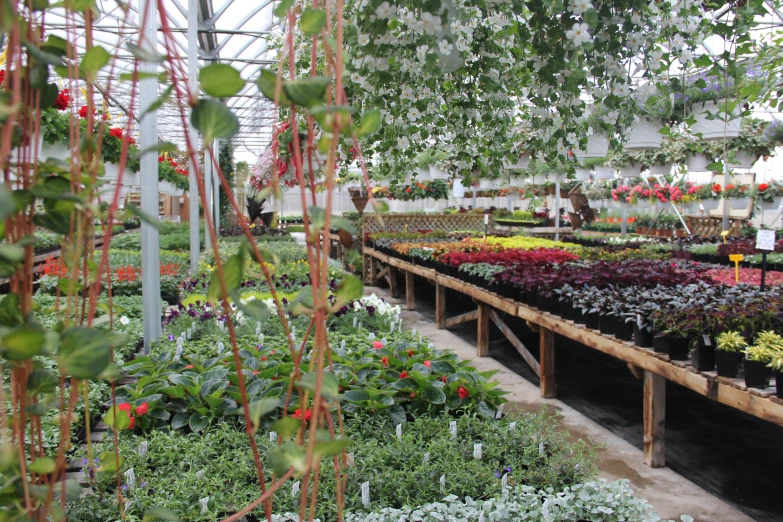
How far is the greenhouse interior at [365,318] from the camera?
0.65 metres

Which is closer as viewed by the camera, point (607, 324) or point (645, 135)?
point (607, 324)

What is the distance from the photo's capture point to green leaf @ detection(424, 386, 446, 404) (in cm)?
256

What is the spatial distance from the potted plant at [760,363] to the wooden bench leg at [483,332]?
3.22 metres

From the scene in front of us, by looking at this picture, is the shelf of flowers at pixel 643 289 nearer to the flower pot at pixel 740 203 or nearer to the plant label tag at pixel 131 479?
the flower pot at pixel 740 203

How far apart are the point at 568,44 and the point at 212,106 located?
1.28 meters

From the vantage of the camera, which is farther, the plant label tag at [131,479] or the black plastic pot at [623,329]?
the black plastic pot at [623,329]

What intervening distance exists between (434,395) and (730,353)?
122 cm

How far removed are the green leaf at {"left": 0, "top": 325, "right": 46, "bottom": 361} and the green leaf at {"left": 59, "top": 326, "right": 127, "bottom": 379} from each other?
34mm

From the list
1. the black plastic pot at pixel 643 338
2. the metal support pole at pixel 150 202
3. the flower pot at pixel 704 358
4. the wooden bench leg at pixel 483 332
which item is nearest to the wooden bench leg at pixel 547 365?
the black plastic pot at pixel 643 338

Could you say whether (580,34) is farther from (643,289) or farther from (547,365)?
(547,365)

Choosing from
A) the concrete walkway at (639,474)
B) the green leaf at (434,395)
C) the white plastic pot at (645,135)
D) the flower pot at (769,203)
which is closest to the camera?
the green leaf at (434,395)

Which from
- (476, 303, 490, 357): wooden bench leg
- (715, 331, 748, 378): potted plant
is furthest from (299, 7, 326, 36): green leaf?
(476, 303, 490, 357): wooden bench leg

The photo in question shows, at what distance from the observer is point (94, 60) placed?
2.15ft

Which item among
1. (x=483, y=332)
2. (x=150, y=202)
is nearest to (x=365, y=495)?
(x=150, y=202)
